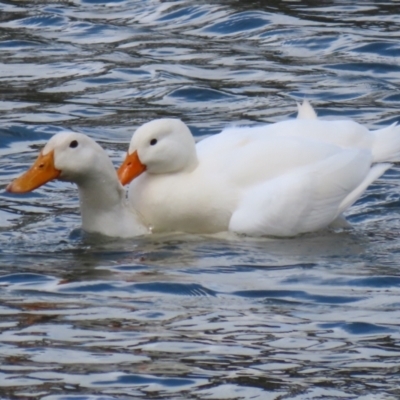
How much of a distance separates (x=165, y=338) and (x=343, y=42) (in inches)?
305

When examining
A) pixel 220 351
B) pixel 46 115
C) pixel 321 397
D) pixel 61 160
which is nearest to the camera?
pixel 321 397

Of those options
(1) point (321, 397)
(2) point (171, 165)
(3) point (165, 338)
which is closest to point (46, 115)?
(2) point (171, 165)

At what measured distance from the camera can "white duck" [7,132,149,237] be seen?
8.35 m

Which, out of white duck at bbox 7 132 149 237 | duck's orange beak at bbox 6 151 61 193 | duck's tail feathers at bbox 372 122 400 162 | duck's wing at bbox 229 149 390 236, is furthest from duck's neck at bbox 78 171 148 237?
duck's tail feathers at bbox 372 122 400 162

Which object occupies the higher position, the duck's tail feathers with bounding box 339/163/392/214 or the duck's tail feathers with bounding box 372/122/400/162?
the duck's tail feathers with bounding box 372/122/400/162

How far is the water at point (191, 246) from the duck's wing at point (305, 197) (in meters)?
0.13

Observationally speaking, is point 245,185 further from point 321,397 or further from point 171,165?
point 321,397

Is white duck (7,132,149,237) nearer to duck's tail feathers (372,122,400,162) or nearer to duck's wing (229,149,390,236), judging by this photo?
duck's wing (229,149,390,236)

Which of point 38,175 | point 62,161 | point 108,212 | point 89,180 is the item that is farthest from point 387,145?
point 38,175

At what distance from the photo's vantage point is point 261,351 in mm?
6254

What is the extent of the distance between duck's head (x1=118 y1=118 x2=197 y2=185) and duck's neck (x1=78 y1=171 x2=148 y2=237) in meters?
0.14

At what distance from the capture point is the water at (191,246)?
19.7 feet

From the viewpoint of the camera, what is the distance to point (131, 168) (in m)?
8.71

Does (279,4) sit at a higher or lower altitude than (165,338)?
higher
